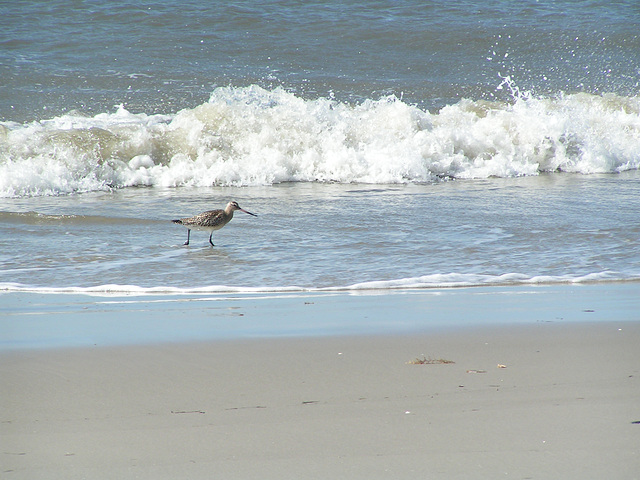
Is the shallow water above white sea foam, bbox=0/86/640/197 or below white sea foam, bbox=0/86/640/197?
below

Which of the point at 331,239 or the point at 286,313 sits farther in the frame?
the point at 331,239

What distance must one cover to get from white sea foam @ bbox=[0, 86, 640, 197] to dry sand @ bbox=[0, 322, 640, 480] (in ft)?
21.9

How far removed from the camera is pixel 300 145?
35.2 feet

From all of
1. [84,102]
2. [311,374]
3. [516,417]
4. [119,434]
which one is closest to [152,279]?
[311,374]

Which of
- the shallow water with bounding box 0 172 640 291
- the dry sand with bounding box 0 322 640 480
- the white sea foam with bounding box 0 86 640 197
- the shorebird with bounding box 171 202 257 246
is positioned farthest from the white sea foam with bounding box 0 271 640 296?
the white sea foam with bounding box 0 86 640 197

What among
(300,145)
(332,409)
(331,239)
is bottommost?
(331,239)

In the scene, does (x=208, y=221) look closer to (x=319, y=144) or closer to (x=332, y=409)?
(x=332, y=409)

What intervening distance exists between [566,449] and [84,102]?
12.1m

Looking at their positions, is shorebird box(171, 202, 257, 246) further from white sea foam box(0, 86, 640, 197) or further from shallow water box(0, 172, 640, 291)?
white sea foam box(0, 86, 640, 197)

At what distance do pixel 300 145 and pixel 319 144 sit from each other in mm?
267

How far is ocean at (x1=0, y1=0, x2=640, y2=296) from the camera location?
543 cm

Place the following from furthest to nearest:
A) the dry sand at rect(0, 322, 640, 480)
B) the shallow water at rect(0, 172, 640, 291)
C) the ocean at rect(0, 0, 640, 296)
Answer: the ocean at rect(0, 0, 640, 296)
the shallow water at rect(0, 172, 640, 291)
the dry sand at rect(0, 322, 640, 480)

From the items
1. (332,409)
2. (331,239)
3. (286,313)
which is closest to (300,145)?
(331,239)

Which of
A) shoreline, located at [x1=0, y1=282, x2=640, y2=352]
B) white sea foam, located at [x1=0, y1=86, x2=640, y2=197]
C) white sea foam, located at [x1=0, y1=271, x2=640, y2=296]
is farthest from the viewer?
white sea foam, located at [x1=0, y1=86, x2=640, y2=197]
